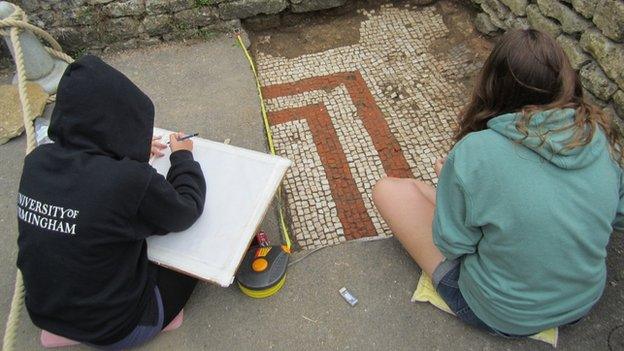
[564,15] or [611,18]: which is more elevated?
[611,18]

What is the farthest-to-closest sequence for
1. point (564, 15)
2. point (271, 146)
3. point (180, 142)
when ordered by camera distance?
1. point (271, 146)
2. point (564, 15)
3. point (180, 142)

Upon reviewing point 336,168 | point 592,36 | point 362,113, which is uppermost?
point 592,36

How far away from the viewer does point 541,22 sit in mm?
3277

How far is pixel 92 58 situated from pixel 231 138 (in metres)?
1.50

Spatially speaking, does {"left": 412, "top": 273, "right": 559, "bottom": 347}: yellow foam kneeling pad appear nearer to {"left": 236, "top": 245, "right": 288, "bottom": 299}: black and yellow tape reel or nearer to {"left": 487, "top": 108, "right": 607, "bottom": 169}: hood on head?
{"left": 236, "top": 245, "right": 288, "bottom": 299}: black and yellow tape reel

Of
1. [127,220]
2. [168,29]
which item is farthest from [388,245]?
[168,29]

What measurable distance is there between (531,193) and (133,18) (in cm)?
326

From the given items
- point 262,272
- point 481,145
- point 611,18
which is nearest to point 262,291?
point 262,272

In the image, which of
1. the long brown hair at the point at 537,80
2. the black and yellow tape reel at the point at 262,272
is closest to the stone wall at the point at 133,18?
the black and yellow tape reel at the point at 262,272

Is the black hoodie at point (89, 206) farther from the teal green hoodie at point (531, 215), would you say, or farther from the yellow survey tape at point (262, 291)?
the teal green hoodie at point (531, 215)

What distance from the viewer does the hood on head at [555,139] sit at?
1550 millimetres

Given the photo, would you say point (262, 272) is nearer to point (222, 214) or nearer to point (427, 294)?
point (222, 214)

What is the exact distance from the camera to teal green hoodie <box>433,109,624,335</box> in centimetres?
157

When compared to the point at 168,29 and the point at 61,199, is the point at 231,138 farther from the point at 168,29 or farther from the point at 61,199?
the point at 61,199
